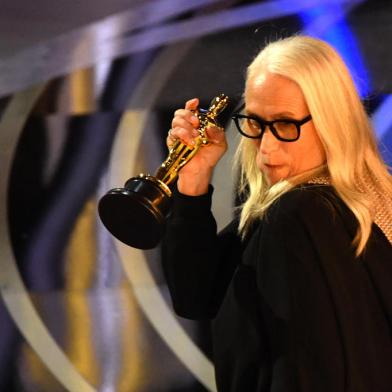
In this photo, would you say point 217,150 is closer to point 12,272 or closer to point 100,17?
point 100,17

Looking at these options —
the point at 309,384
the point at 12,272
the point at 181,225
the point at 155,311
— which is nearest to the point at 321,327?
the point at 309,384

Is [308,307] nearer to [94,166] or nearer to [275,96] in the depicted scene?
[275,96]

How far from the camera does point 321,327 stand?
83 centimetres

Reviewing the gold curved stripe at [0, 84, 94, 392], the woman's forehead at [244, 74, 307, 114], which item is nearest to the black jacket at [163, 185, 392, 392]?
the woman's forehead at [244, 74, 307, 114]

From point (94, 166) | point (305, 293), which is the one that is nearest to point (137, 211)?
point (305, 293)

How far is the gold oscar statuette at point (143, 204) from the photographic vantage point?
94 centimetres

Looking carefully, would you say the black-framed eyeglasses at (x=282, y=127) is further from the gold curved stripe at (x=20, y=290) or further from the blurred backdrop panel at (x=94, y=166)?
the gold curved stripe at (x=20, y=290)

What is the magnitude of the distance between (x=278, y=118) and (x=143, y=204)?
205 mm

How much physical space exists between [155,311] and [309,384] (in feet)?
2.88

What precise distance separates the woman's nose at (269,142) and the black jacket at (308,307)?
0.07m

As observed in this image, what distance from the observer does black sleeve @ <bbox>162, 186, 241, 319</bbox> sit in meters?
1.04

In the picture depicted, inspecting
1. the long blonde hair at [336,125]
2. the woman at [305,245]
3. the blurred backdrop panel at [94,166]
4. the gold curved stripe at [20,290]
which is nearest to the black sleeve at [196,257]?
the woman at [305,245]

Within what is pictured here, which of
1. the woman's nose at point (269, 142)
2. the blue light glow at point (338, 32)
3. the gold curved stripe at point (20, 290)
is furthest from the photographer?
the gold curved stripe at point (20, 290)

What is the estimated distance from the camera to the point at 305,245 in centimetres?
85
